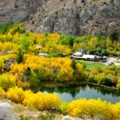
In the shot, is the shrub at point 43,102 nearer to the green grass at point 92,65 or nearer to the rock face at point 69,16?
the green grass at point 92,65

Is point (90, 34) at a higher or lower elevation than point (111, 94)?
higher

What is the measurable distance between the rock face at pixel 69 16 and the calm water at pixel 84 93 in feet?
118

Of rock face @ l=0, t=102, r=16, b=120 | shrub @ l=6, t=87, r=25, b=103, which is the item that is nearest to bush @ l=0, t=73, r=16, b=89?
shrub @ l=6, t=87, r=25, b=103

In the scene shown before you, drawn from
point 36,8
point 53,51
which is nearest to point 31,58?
point 53,51

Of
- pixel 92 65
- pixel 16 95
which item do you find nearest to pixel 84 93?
pixel 92 65

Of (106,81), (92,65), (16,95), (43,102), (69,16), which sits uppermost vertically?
(69,16)

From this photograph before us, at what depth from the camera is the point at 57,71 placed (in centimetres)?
8106

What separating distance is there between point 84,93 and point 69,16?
4786 cm

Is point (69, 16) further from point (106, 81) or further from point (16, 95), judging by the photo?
point (16, 95)

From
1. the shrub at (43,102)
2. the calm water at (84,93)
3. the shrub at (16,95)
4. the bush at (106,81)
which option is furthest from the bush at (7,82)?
the bush at (106,81)

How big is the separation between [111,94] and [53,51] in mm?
31672

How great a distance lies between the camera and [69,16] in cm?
11606

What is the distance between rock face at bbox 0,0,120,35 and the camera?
11114cm

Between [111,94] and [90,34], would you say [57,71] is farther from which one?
[90,34]
